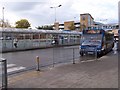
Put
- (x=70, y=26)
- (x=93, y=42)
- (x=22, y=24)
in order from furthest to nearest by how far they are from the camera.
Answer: (x=70, y=26) < (x=22, y=24) < (x=93, y=42)

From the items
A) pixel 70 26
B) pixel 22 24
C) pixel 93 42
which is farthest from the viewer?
pixel 70 26

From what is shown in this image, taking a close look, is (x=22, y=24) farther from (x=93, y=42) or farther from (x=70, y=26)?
(x=93, y=42)

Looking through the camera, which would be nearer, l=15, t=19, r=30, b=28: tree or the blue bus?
the blue bus

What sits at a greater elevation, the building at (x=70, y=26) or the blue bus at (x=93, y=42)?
the building at (x=70, y=26)

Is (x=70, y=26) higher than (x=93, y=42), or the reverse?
(x=70, y=26)

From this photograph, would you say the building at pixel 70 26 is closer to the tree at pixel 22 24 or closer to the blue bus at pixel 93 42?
the tree at pixel 22 24

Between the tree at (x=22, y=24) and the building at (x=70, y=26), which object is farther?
the building at (x=70, y=26)

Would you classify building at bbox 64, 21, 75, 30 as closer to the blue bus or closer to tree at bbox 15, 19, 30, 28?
tree at bbox 15, 19, 30, 28

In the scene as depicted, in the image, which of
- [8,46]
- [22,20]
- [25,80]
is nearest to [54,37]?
[8,46]

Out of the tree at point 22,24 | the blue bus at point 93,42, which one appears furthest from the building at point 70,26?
the blue bus at point 93,42

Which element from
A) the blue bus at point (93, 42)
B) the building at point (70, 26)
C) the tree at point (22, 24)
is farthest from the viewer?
the building at point (70, 26)

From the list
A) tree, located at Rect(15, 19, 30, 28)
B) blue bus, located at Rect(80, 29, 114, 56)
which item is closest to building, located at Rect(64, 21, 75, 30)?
tree, located at Rect(15, 19, 30, 28)

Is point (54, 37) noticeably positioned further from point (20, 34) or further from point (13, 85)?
point (13, 85)

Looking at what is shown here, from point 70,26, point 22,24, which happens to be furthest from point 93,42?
point 70,26
